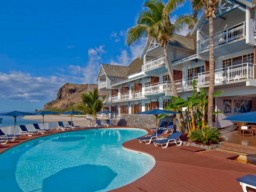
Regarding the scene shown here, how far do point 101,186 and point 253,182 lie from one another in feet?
17.7

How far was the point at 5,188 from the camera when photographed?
8555mm

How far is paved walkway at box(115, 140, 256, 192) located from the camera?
7.18m

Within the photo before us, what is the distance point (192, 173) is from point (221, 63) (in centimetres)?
1373

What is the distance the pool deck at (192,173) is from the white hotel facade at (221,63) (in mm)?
7332

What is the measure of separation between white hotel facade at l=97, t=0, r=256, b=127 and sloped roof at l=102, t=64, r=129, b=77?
32.6 ft

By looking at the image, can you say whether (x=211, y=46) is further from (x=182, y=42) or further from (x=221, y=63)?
(x=182, y=42)

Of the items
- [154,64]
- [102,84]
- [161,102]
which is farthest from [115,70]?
[161,102]

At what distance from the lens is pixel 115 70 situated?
43094 millimetres

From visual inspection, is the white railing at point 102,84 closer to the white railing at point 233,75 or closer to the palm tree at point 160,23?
the palm tree at point 160,23

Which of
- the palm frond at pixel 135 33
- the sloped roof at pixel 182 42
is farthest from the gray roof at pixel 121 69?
the palm frond at pixel 135 33

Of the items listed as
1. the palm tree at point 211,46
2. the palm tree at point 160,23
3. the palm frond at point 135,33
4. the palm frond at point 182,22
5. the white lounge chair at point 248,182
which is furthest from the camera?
the palm frond at point 135,33

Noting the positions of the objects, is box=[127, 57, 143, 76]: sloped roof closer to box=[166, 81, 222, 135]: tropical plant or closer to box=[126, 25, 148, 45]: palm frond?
box=[126, 25, 148, 45]: palm frond

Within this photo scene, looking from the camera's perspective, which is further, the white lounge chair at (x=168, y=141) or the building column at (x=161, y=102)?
the building column at (x=161, y=102)

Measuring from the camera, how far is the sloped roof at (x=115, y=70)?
41994 mm
